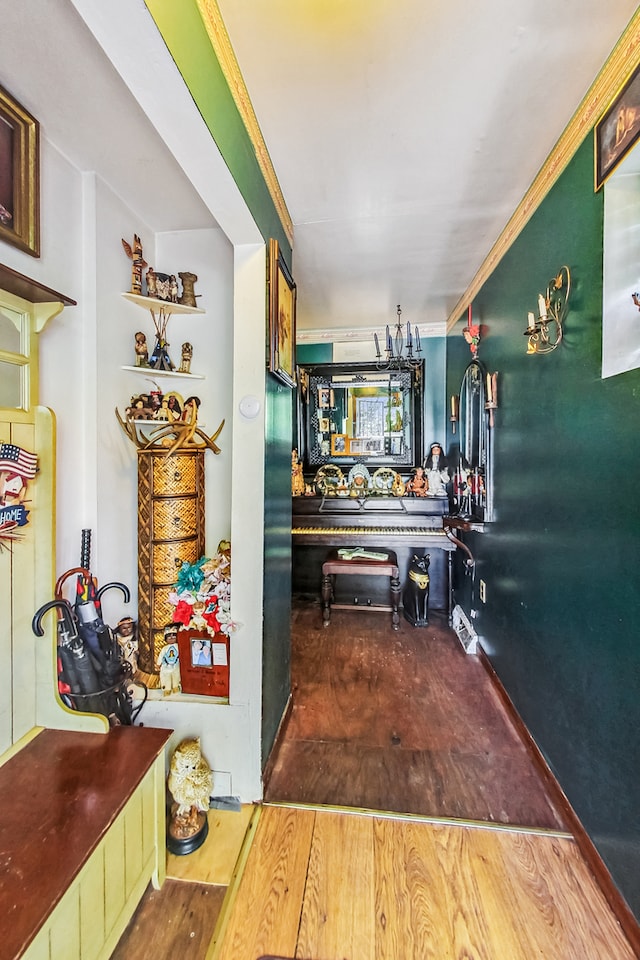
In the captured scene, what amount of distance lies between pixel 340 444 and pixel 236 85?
2.68 m

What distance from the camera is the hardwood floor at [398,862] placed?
1052mm

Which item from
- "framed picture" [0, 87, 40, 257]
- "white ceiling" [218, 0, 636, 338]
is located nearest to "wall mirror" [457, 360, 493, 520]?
"white ceiling" [218, 0, 636, 338]

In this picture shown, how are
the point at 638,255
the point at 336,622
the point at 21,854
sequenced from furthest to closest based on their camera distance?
the point at 336,622
the point at 638,255
the point at 21,854

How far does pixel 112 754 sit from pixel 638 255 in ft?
6.94

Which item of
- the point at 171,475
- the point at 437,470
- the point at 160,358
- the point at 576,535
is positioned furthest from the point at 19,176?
the point at 437,470

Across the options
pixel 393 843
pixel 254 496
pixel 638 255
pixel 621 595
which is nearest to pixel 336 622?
pixel 393 843

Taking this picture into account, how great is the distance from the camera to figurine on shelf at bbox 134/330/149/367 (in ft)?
5.58

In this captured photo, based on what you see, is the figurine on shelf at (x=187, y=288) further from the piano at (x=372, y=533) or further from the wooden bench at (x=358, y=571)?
the wooden bench at (x=358, y=571)

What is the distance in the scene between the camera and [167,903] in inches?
45.0

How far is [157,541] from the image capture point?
1.67 metres

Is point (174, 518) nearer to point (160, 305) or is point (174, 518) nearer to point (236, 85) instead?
point (160, 305)

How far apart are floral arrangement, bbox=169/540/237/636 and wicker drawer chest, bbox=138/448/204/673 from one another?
8cm

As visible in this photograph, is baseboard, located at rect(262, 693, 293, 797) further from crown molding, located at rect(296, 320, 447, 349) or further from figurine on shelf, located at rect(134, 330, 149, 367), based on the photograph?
crown molding, located at rect(296, 320, 447, 349)

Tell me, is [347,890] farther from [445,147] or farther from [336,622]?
[445,147]
